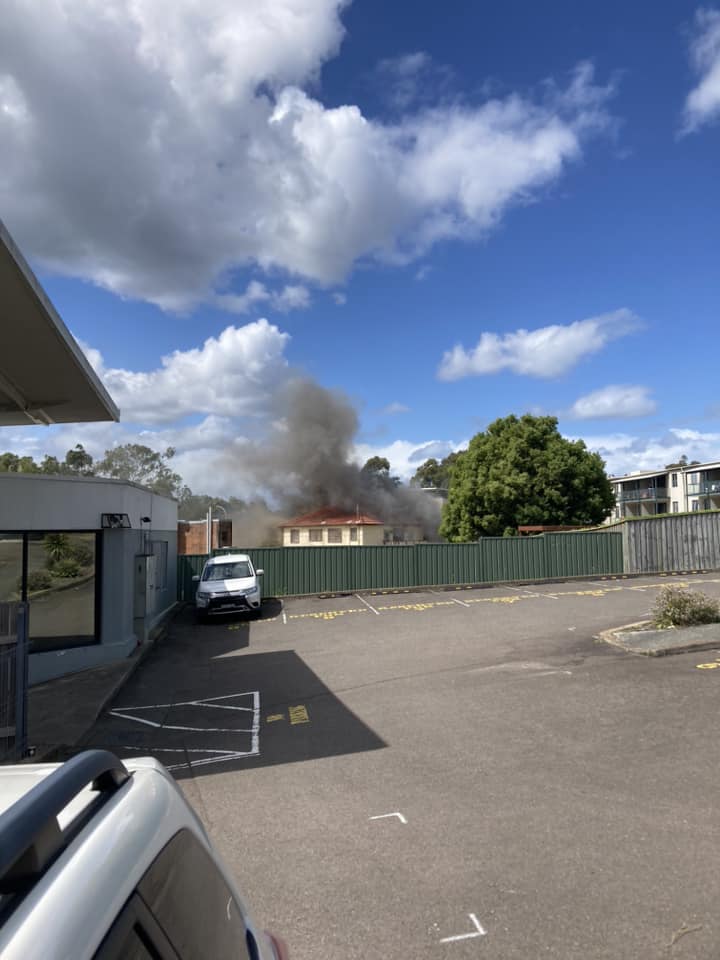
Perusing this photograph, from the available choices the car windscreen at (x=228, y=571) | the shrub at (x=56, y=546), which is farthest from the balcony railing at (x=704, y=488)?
the shrub at (x=56, y=546)

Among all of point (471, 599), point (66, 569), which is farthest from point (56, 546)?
point (471, 599)

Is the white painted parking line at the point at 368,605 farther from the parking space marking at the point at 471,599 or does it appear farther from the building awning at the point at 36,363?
the building awning at the point at 36,363

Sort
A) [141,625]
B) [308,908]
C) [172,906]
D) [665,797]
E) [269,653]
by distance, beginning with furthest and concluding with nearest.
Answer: [141,625]
[269,653]
[665,797]
[308,908]
[172,906]

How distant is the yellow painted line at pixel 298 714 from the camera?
8.56 m

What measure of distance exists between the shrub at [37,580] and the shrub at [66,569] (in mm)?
222

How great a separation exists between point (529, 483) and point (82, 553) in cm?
3287

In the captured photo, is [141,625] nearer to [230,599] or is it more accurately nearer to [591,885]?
[230,599]

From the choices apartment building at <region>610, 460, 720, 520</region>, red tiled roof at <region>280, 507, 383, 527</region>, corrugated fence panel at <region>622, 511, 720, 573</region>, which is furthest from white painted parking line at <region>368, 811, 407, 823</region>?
apartment building at <region>610, 460, 720, 520</region>

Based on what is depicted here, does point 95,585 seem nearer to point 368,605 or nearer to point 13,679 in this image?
point 13,679

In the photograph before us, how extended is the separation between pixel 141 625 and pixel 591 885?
41.9 feet

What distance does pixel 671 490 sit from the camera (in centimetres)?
6919

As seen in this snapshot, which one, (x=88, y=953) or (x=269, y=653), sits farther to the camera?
(x=269, y=653)

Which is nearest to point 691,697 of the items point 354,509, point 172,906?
point 172,906

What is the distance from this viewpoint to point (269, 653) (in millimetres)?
13898
